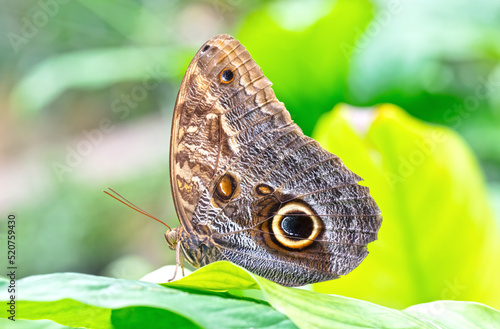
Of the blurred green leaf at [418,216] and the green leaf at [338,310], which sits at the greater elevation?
the blurred green leaf at [418,216]

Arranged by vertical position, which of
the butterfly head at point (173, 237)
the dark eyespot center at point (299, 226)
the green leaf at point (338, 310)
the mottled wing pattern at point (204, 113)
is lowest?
the green leaf at point (338, 310)

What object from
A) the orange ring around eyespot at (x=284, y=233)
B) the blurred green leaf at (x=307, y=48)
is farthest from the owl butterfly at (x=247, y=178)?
the blurred green leaf at (x=307, y=48)

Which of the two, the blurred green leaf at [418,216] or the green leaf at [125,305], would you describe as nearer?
the green leaf at [125,305]

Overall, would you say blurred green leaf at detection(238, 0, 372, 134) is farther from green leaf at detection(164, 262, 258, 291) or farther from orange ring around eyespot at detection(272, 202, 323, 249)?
green leaf at detection(164, 262, 258, 291)

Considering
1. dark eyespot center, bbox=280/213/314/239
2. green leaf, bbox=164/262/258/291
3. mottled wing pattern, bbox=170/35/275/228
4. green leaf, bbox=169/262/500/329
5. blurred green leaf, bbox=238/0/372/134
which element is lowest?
green leaf, bbox=169/262/500/329

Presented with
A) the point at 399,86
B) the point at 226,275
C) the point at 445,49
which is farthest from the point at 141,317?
the point at 445,49

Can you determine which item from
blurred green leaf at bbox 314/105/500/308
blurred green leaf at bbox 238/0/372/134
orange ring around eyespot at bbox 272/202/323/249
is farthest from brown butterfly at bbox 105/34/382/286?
blurred green leaf at bbox 238/0/372/134

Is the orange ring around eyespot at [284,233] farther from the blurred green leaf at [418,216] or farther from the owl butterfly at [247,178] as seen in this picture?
the blurred green leaf at [418,216]

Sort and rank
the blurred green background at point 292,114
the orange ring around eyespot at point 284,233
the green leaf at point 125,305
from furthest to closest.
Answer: the blurred green background at point 292,114
the orange ring around eyespot at point 284,233
the green leaf at point 125,305
